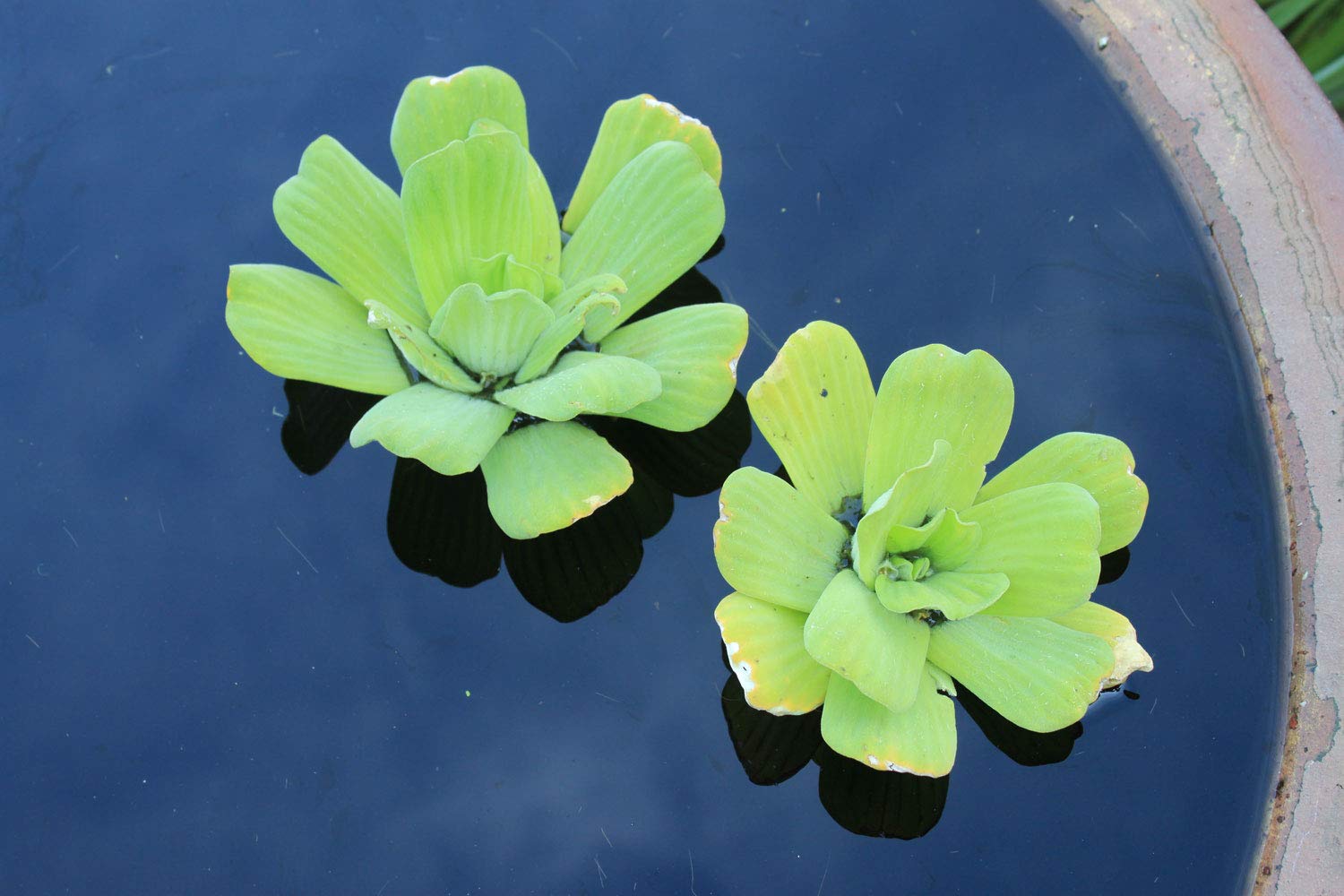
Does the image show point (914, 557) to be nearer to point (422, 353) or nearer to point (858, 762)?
point (858, 762)

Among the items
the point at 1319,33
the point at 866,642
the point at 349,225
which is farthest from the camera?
the point at 1319,33

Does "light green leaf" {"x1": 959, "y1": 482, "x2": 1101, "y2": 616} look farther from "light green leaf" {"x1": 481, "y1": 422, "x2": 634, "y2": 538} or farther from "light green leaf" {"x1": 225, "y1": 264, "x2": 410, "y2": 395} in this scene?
"light green leaf" {"x1": 225, "y1": 264, "x2": 410, "y2": 395}

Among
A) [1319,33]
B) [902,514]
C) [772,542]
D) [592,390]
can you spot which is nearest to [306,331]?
[592,390]

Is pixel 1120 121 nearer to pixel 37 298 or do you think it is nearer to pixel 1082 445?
pixel 1082 445

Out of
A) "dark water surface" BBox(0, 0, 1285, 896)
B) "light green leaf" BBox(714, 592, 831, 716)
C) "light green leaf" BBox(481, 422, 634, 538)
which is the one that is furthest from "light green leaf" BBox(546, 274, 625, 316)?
"light green leaf" BBox(714, 592, 831, 716)

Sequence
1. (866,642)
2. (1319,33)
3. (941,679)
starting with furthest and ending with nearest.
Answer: (1319,33) < (941,679) < (866,642)

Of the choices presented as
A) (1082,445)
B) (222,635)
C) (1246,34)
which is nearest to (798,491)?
(1082,445)
